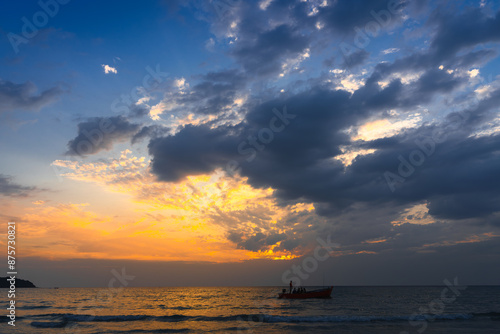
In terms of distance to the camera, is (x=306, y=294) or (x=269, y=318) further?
(x=306, y=294)

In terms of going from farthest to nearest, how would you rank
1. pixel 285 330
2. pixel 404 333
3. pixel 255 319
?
pixel 255 319 → pixel 285 330 → pixel 404 333

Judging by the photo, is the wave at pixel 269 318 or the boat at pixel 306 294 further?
the boat at pixel 306 294

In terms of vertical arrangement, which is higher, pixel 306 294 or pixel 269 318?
pixel 269 318

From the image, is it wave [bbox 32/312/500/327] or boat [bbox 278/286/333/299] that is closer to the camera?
wave [bbox 32/312/500/327]

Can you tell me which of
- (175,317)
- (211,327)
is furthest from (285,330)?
(175,317)

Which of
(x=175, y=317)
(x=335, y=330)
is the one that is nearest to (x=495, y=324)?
(x=335, y=330)

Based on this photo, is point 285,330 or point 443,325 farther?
point 443,325

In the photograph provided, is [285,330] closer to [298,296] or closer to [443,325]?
[443,325]

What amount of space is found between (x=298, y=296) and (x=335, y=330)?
44.0 meters

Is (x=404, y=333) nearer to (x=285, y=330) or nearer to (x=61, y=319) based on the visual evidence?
(x=285, y=330)

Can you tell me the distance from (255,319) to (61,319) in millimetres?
27612

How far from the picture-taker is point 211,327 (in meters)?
39.5

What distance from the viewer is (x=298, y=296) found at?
254ft

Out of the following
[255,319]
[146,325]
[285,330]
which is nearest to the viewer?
[285,330]
